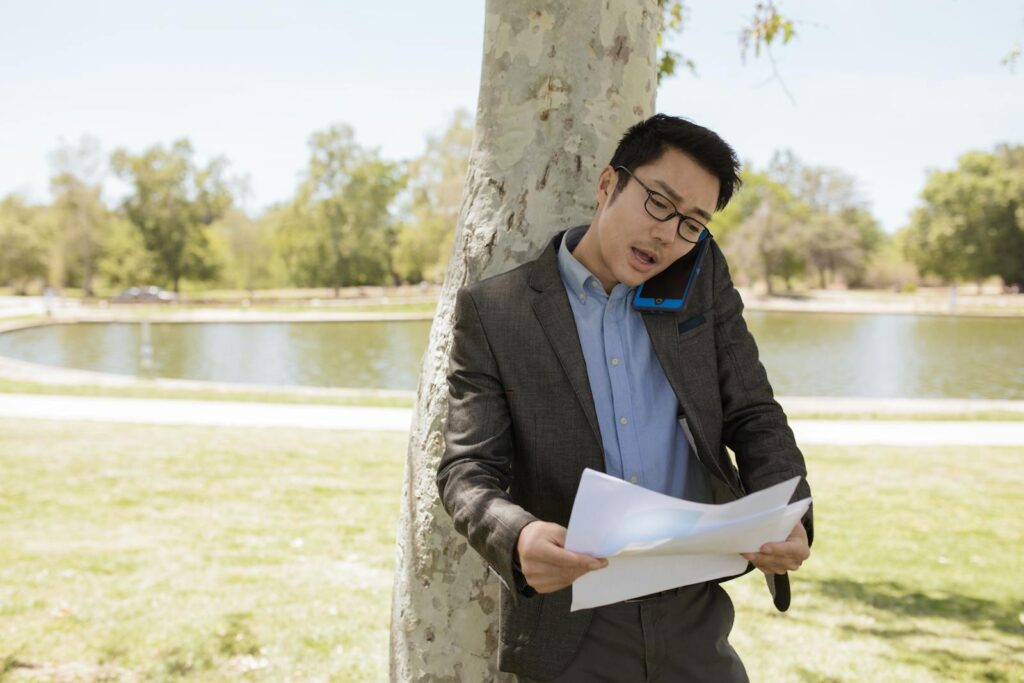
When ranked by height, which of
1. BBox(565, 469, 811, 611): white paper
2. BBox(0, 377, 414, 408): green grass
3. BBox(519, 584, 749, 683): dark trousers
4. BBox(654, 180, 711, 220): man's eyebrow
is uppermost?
BBox(654, 180, 711, 220): man's eyebrow

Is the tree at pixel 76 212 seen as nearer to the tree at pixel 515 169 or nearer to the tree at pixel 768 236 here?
the tree at pixel 768 236

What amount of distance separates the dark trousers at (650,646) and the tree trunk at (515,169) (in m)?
0.75

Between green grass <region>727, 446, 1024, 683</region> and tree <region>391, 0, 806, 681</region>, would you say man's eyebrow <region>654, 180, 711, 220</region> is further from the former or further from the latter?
green grass <region>727, 446, 1024, 683</region>

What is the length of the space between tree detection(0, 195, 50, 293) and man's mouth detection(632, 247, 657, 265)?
6434 cm

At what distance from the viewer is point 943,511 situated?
6.82 metres

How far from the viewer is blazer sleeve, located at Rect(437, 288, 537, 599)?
1.65 meters

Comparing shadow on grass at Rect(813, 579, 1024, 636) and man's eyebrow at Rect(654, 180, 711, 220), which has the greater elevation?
man's eyebrow at Rect(654, 180, 711, 220)

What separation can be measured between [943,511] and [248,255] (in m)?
59.4

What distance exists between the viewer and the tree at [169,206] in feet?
192

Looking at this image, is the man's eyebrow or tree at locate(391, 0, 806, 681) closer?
the man's eyebrow

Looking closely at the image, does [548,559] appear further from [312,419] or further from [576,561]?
[312,419]

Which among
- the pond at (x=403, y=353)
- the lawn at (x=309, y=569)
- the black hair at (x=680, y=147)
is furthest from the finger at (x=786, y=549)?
the pond at (x=403, y=353)

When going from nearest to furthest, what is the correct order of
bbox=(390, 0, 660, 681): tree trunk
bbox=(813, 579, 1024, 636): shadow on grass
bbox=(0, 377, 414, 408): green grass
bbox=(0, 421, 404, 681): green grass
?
1. bbox=(390, 0, 660, 681): tree trunk
2. bbox=(0, 421, 404, 681): green grass
3. bbox=(813, 579, 1024, 636): shadow on grass
4. bbox=(0, 377, 414, 408): green grass

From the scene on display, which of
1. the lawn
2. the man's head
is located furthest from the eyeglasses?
the lawn
